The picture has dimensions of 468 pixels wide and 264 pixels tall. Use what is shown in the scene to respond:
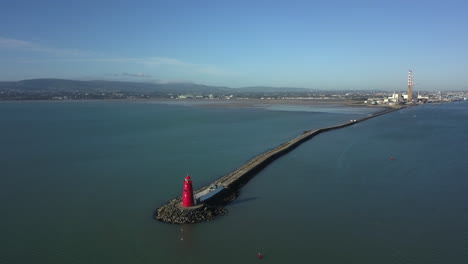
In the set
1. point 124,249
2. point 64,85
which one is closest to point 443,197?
point 124,249

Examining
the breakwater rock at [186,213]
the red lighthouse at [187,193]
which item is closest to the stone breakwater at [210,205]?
the breakwater rock at [186,213]

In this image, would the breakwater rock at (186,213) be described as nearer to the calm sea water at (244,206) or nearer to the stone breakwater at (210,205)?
the stone breakwater at (210,205)

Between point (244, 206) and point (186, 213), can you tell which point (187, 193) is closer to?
point (186, 213)

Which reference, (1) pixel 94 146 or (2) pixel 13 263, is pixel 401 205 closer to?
(2) pixel 13 263

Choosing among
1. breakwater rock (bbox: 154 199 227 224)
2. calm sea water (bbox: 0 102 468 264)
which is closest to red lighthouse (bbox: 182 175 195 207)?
breakwater rock (bbox: 154 199 227 224)

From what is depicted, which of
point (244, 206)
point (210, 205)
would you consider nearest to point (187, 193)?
point (210, 205)
